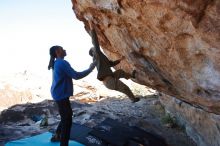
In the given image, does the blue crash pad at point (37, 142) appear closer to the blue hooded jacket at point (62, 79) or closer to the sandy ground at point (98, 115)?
the sandy ground at point (98, 115)

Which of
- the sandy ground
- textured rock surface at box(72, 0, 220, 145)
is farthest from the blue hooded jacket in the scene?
the sandy ground

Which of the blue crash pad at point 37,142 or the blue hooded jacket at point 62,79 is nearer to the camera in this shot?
the blue hooded jacket at point 62,79

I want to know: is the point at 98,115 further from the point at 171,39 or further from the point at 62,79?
the point at 171,39

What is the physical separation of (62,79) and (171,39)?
2.32 meters

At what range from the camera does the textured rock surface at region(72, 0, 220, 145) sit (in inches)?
191

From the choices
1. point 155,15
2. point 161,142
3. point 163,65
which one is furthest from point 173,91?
point 155,15

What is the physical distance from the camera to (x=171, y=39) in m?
5.74

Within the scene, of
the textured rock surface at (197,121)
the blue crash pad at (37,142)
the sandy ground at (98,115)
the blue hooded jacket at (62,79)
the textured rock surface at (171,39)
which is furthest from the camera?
the sandy ground at (98,115)

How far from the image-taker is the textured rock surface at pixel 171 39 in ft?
15.9

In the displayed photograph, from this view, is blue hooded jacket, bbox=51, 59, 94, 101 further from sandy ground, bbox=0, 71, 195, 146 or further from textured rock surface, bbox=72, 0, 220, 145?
sandy ground, bbox=0, 71, 195, 146

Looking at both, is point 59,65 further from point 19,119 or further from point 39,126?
→ point 19,119

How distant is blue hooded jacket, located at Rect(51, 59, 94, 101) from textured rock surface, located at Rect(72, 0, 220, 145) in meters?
1.09

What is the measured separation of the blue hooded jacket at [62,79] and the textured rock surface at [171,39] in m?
1.09

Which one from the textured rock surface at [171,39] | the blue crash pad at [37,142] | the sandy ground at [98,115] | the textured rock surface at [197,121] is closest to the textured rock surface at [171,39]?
the textured rock surface at [171,39]
